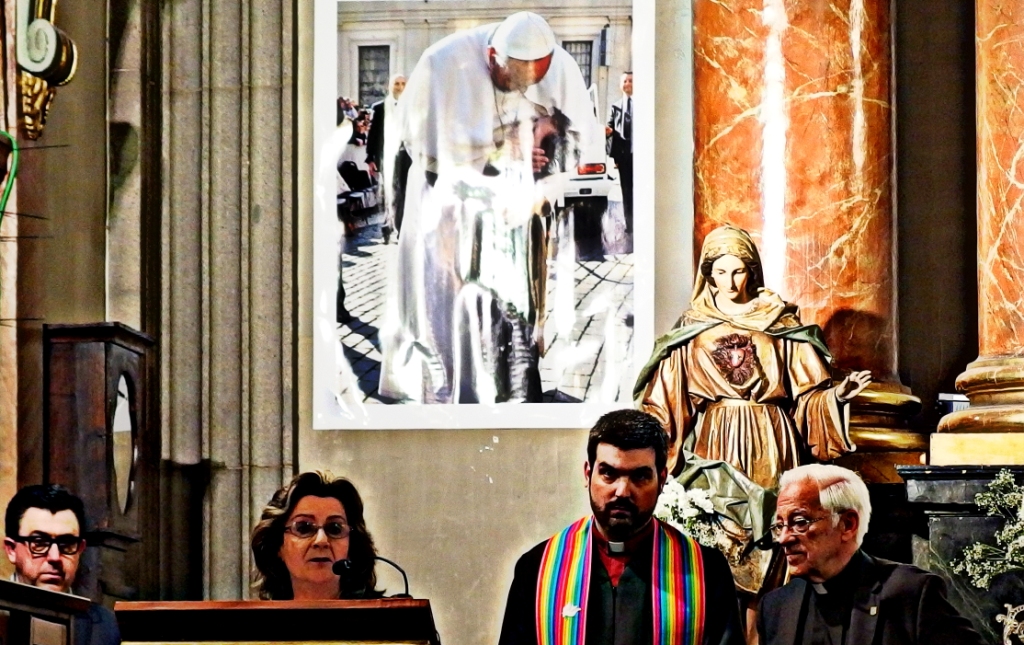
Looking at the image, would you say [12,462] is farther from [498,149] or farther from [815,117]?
[815,117]

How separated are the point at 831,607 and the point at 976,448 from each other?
8.91 feet

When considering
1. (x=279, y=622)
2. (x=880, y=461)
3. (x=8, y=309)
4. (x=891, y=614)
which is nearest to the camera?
(x=279, y=622)

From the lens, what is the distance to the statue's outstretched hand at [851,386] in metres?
7.15

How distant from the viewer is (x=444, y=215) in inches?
348

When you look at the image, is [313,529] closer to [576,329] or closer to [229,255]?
[576,329]

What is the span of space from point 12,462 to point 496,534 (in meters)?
2.16

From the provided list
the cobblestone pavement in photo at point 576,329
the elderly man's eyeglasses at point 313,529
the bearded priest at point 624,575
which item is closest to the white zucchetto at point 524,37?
the cobblestone pavement in photo at point 576,329

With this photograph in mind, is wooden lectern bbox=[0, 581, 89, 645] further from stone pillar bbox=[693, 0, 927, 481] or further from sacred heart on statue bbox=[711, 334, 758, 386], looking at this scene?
stone pillar bbox=[693, 0, 927, 481]

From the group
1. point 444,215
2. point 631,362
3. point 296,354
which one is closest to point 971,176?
point 631,362

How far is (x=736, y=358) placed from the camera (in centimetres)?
727

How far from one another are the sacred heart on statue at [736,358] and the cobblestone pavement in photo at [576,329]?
1.40 m

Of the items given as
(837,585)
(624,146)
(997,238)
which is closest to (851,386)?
(997,238)

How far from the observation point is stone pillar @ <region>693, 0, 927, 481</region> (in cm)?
819

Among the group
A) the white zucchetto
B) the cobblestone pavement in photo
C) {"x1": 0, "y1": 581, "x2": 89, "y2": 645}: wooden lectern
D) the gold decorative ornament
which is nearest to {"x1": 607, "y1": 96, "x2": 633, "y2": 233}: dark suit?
the cobblestone pavement in photo
